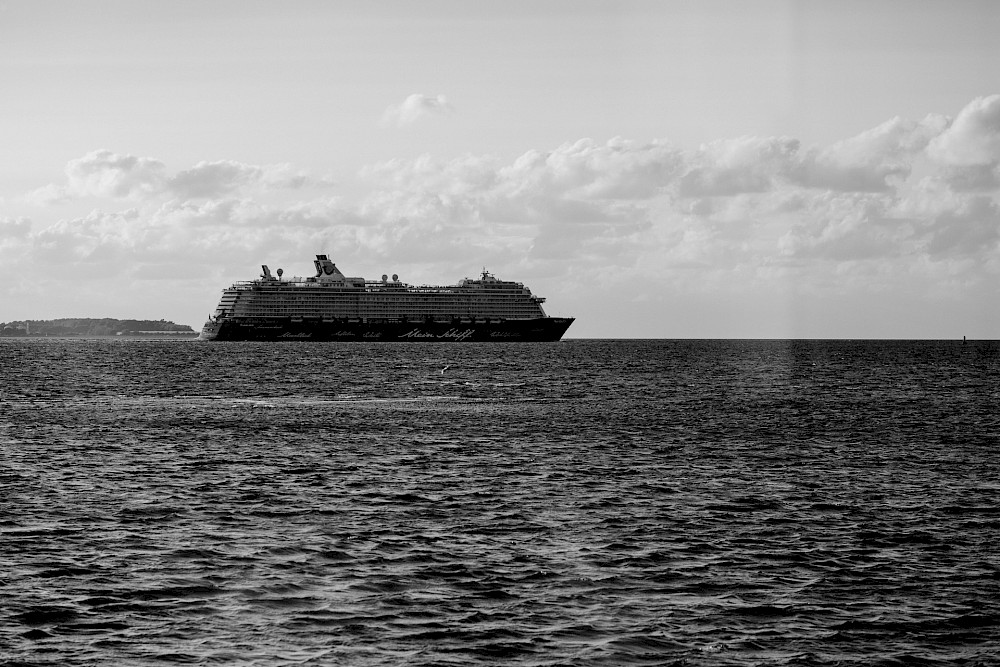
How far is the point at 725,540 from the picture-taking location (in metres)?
22.9

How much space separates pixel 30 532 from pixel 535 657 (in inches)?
512

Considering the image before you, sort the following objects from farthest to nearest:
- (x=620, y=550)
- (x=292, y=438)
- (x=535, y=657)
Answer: (x=292, y=438) → (x=620, y=550) → (x=535, y=657)

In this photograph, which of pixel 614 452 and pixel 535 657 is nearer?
pixel 535 657

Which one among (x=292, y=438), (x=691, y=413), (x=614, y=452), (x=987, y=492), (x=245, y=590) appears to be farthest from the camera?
(x=691, y=413)

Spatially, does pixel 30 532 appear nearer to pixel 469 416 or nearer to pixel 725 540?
pixel 725 540

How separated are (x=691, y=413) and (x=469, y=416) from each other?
11.8 meters

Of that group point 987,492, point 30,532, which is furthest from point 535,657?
point 987,492

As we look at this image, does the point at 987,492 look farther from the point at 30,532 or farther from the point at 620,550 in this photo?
the point at 30,532

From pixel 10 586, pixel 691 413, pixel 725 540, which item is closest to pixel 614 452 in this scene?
pixel 725 540

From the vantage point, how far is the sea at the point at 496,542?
16.0 meters

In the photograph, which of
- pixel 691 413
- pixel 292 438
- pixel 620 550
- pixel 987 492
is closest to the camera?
pixel 620 550

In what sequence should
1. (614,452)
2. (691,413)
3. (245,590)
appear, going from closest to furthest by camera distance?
(245,590) < (614,452) < (691,413)

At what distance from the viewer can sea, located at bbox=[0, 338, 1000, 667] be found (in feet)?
52.5

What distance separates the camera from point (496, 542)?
22.5 metres
